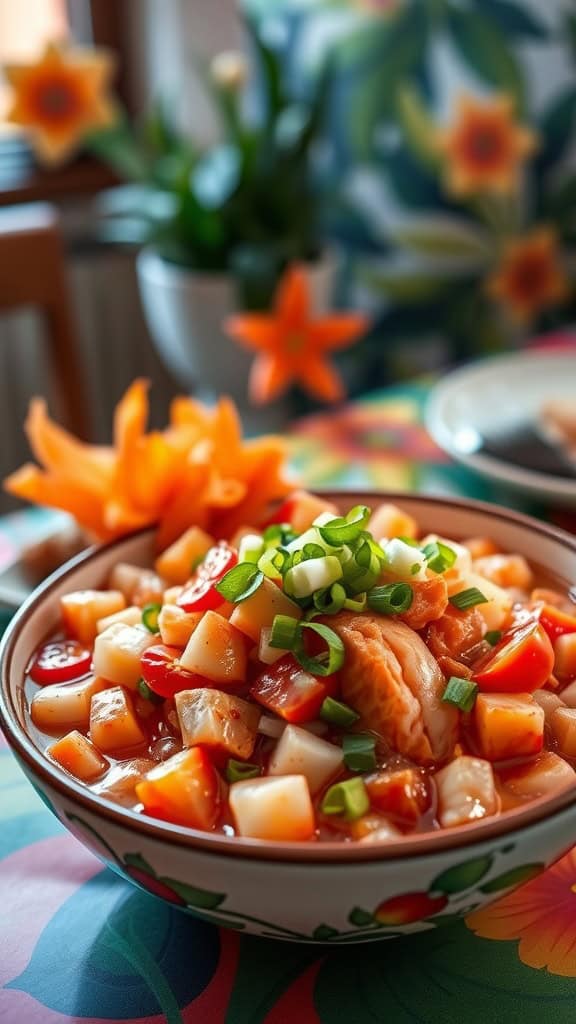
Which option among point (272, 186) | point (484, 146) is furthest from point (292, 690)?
point (484, 146)

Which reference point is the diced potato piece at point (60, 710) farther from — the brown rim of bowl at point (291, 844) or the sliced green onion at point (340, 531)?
the sliced green onion at point (340, 531)

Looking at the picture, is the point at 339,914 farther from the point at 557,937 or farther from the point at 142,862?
the point at 557,937

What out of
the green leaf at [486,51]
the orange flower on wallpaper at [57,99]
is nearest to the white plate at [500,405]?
the green leaf at [486,51]

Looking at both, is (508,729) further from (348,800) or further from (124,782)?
(124,782)

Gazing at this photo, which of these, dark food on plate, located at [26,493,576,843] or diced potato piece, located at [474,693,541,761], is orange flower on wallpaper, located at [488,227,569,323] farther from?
diced potato piece, located at [474,693,541,761]

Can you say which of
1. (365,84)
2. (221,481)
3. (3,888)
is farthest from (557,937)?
(365,84)

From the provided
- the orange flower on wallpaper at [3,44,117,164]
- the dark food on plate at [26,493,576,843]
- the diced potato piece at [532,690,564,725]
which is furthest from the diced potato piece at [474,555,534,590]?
the orange flower on wallpaper at [3,44,117,164]
